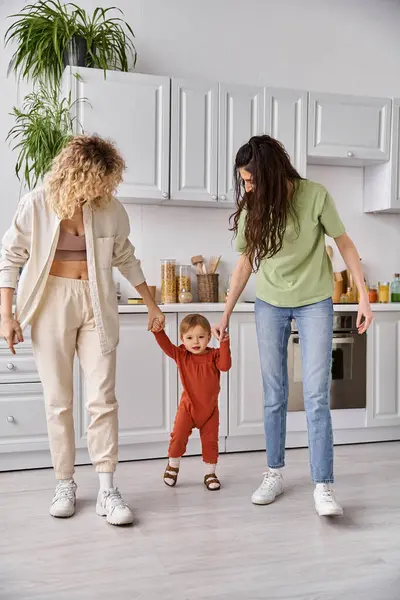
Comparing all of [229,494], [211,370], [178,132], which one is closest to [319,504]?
[229,494]

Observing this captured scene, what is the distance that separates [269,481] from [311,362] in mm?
581

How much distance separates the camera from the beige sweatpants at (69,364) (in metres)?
2.52

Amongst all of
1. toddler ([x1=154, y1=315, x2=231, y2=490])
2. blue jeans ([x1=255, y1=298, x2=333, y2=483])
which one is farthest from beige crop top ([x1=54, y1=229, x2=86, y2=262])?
blue jeans ([x1=255, y1=298, x2=333, y2=483])

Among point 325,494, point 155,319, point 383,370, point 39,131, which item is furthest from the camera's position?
point 383,370

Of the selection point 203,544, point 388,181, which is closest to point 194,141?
point 388,181

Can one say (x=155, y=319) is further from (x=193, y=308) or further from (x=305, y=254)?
(x=193, y=308)

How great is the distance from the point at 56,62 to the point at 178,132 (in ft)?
2.43

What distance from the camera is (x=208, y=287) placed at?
4.02 meters

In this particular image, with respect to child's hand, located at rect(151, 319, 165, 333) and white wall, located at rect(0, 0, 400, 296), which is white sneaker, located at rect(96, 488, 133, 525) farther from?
white wall, located at rect(0, 0, 400, 296)

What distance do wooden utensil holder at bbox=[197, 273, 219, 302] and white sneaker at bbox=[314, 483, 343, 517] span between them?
163cm

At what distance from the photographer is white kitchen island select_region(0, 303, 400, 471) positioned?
3336mm

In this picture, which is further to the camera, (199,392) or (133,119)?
(133,119)

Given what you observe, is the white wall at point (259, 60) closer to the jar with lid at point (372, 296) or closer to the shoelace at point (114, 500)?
the jar with lid at point (372, 296)

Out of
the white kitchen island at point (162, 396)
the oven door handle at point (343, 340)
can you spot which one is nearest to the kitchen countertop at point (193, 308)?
the white kitchen island at point (162, 396)
